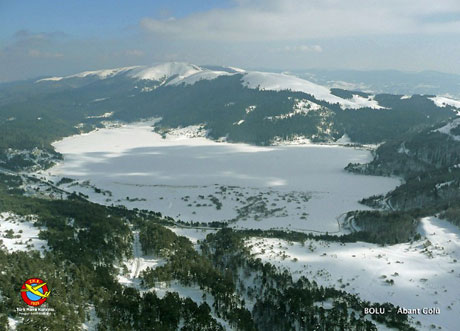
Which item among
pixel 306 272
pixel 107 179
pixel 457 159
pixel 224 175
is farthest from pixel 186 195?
pixel 457 159

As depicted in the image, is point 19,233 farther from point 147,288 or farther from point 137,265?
point 147,288

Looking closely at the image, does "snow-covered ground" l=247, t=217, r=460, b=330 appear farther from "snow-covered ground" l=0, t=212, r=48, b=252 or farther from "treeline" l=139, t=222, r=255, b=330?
"snow-covered ground" l=0, t=212, r=48, b=252

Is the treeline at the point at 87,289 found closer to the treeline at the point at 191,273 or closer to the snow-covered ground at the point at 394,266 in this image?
the treeline at the point at 191,273

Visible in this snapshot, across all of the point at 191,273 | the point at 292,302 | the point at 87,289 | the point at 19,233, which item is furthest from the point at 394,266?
the point at 19,233

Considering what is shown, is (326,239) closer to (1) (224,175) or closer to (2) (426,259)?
(2) (426,259)

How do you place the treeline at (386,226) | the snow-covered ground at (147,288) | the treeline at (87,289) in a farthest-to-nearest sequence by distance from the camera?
the treeline at (386,226) → the snow-covered ground at (147,288) → the treeline at (87,289)

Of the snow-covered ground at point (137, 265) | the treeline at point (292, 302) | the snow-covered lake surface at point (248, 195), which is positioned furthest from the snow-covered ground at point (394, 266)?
the snow-covered lake surface at point (248, 195)
